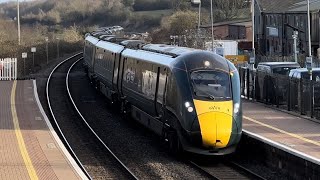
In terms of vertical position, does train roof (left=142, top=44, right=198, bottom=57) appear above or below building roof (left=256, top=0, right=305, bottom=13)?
below

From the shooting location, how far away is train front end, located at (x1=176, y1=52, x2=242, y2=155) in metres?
15.2

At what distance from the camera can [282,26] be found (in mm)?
58094

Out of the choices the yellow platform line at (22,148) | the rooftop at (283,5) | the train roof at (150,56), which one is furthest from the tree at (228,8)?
the train roof at (150,56)

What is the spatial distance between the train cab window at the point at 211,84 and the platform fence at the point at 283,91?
5.21 meters

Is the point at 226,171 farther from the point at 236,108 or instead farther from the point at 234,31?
the point at 234,31

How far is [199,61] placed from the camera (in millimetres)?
16312

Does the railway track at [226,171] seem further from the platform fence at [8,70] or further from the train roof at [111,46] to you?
the platform fence at [8,70]

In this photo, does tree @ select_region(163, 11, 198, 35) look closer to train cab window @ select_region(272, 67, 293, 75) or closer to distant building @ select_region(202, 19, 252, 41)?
distant building @ select_region(202, 19, 252, 41)

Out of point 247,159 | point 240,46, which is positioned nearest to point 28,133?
point 247,159

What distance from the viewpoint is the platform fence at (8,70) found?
3972 centimetres

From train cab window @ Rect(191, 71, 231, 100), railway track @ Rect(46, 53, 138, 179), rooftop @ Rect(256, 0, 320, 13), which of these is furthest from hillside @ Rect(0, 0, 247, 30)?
train cab window @ Rect(191, 71, 231, 100)

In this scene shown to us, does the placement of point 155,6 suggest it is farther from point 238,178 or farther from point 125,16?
point 238,178

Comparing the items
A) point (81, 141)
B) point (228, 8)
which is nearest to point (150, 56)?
point (81, 141)

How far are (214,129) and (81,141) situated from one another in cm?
622
